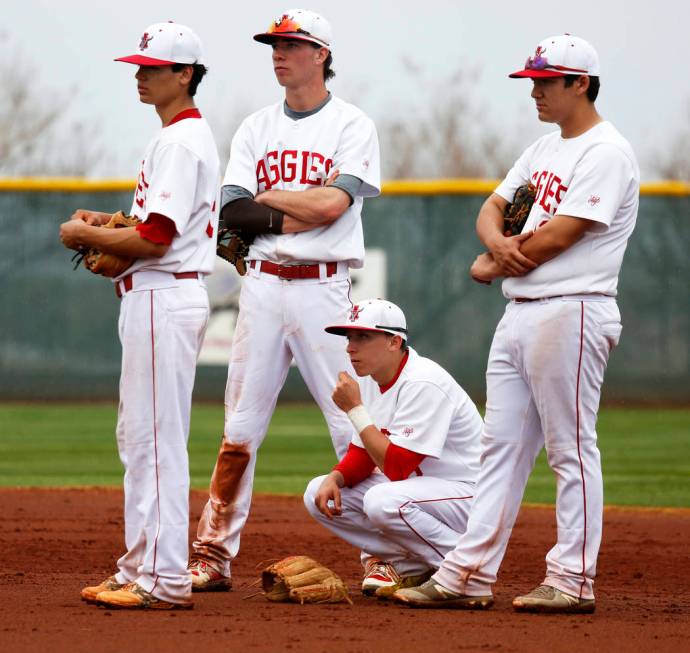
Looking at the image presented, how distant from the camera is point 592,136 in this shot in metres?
4.62

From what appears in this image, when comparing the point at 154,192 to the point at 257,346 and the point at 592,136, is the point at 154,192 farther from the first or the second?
the point at 592,136

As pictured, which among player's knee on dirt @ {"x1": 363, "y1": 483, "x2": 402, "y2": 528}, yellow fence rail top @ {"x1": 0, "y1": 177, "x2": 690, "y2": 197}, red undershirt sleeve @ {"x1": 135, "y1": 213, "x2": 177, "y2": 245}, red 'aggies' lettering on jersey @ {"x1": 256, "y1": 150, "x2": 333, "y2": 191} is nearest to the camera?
red undershirt sleeve @ {"x1": 135, "y1": 213, "x2": 177, "y2": 245}

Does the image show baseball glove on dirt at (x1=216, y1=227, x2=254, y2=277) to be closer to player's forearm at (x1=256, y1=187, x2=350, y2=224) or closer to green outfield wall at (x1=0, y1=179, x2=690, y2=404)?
player's forearm at (x1=256, y1=187, x2=350, y2=224)

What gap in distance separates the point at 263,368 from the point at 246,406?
6.8 inches

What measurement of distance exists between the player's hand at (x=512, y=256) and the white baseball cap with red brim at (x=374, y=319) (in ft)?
1.70

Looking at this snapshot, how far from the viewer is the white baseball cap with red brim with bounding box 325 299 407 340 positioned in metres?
5.05

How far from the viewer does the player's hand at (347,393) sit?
5.04m

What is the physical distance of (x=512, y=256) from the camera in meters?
4.61

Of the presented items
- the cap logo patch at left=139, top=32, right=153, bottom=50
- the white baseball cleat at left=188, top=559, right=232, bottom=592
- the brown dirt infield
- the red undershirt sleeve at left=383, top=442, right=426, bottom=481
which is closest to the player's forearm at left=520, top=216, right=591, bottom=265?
the red undershirt sleeve at left=383, top=442, right=426, bottom=481

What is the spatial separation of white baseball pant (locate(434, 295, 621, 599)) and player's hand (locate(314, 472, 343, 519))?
1.72 ft

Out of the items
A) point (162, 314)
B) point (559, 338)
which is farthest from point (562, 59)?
point (162, 314)

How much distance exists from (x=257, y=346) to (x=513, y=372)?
3.87ft

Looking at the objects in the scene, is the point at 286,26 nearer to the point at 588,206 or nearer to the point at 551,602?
the point at 588,206

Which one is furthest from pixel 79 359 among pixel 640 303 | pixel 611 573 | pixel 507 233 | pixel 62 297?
pixel 507 233
